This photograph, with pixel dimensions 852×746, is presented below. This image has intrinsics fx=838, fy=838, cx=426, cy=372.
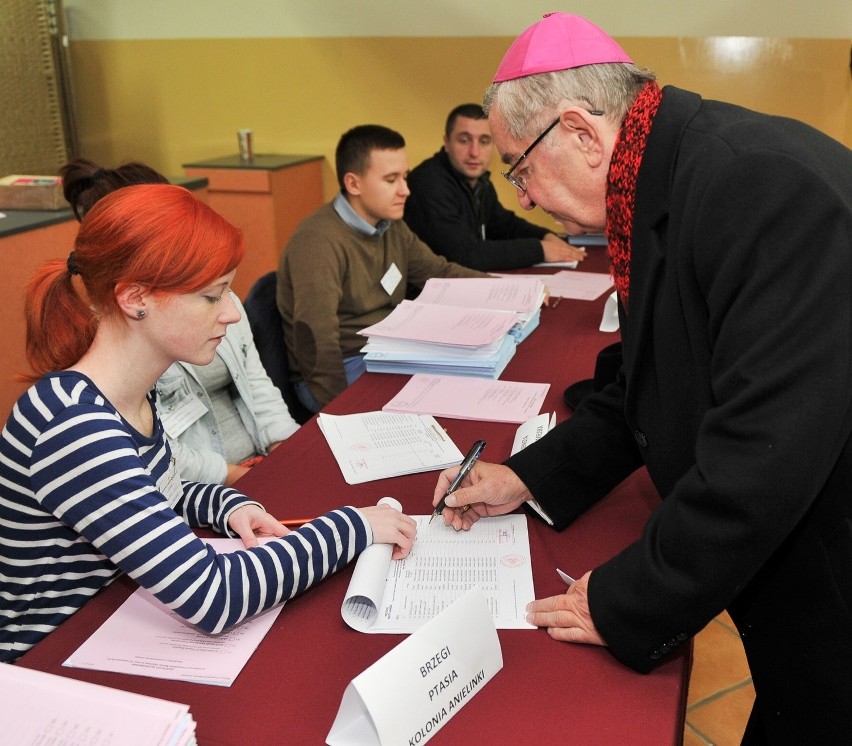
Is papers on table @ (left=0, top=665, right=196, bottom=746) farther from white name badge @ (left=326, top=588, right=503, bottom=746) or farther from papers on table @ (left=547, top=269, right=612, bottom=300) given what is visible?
papers on table @ (left=547, top=269, right=612, bottom=300)

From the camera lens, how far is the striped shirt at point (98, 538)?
3.31 feet

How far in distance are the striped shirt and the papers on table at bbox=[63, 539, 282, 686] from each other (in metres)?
0.03

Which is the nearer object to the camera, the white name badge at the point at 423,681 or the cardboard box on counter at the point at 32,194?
the white name badge at the point at 423,681

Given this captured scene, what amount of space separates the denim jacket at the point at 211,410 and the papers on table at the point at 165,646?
512 millimetres

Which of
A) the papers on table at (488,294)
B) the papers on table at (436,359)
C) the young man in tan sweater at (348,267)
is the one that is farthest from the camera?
the young man in tan sweater at (348,267)

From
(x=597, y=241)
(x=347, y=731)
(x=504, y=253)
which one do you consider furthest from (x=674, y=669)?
(x=597, y=241)

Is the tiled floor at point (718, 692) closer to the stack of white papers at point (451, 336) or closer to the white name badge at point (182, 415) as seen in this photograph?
the stack of white papers at point (451, 336)

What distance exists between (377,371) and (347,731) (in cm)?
117

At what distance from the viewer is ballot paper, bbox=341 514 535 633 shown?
40.4 inches

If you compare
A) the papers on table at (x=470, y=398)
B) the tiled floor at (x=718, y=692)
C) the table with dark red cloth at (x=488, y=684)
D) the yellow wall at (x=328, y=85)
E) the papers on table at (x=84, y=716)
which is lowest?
the tiled floor at (x=718, y=692)

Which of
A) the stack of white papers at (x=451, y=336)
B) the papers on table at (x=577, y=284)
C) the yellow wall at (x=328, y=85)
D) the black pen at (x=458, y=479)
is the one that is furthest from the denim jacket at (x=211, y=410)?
the yellow wall at (x=328, y=85)

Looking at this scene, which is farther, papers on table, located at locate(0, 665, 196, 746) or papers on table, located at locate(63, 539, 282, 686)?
papers on table, located at locate(63, 539, 282, 686)

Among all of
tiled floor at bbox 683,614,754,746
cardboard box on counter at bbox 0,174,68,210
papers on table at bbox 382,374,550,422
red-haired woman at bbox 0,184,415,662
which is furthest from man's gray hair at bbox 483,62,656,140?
cardboard box on counter at bbox 0,174,68,210

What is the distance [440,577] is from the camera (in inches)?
43.8
